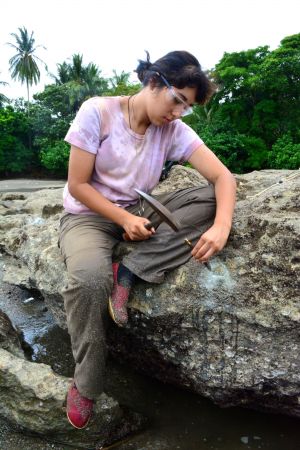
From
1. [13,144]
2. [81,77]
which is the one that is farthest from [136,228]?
[81,77]

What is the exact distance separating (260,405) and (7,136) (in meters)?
28.2

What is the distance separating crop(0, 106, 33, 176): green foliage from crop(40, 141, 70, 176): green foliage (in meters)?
1.53

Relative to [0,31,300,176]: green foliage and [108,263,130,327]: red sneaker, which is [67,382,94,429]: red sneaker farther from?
[0,31,300,176]: green foliage

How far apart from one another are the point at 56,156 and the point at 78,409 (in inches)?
Answer: 1003

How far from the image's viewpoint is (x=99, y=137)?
2.18 m

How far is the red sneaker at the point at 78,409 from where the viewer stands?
6.50ft

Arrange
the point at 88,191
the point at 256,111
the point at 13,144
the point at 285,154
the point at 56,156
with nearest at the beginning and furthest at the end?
the point at 88,191 → the point at 285,154 → the point at 256,111 → the point at 56,156 → the point at 13,144

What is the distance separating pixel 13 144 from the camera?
92.6ft

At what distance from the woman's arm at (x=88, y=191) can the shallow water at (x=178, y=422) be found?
1.01m

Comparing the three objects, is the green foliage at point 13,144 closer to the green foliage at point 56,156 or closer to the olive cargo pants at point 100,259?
the green foliage at point 56,156

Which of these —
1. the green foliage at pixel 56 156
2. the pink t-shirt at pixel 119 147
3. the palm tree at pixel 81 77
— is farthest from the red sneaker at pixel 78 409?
the palm tree at pixel 81 77

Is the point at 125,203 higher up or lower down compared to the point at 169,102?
lower down

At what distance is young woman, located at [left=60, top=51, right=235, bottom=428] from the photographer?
6.38ft

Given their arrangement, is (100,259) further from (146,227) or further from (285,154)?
(285,154)
